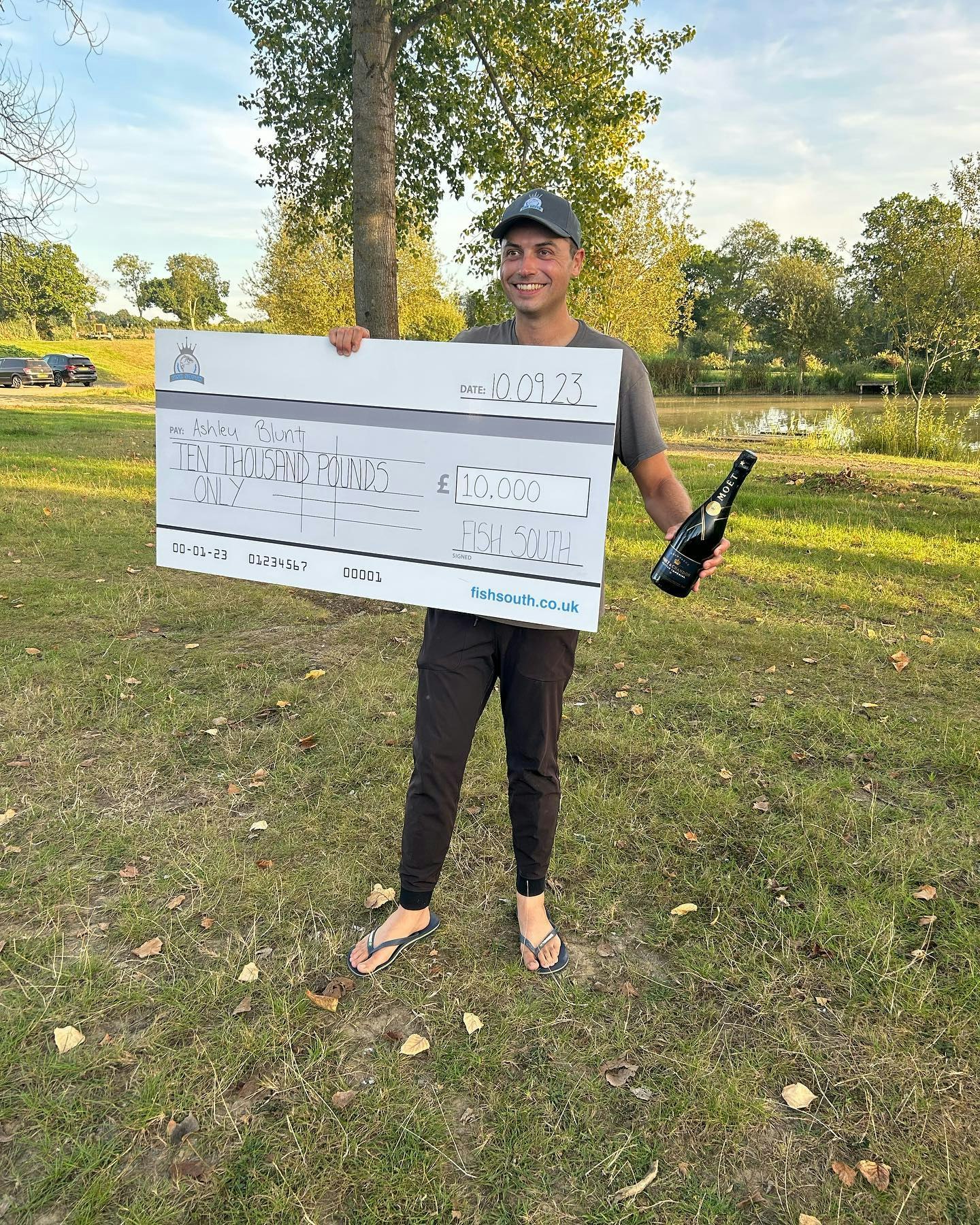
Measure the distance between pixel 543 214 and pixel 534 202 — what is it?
81 mm

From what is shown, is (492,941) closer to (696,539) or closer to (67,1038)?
(67,1038)

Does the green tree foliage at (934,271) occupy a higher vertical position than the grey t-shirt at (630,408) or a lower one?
higher

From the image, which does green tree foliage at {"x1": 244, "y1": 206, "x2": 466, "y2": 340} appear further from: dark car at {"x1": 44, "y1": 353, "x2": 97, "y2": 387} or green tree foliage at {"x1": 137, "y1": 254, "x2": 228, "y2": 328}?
green tree foliage at {"x1": 137, "y1": 254, "x2": 228, "y2": 328}

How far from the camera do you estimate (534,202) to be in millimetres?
2283

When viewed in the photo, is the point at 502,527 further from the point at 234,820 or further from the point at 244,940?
the point at 234,820

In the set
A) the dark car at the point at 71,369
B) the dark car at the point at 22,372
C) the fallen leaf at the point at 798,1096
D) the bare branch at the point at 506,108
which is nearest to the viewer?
the fallen leaf at the point at 798,1096

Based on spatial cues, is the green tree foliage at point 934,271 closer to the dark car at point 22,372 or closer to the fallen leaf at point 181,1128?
the fallen leaf at point 181,1128

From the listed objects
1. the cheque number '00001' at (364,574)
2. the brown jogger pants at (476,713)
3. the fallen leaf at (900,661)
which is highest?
the cheque number '00001' at (364,574)

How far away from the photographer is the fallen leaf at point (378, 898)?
9.68 feet

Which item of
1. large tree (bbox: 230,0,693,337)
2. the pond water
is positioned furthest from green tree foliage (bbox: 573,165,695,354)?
large tree (bbox: 230,0,693,337)

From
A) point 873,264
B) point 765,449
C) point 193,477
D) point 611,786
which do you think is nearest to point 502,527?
point 193,477

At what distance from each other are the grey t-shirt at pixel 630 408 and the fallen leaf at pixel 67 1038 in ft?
5.90

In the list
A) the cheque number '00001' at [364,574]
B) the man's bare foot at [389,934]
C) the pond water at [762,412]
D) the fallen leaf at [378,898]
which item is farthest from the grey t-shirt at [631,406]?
the pond water at [762,412]

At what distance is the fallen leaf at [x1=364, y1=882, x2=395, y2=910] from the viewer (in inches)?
116
